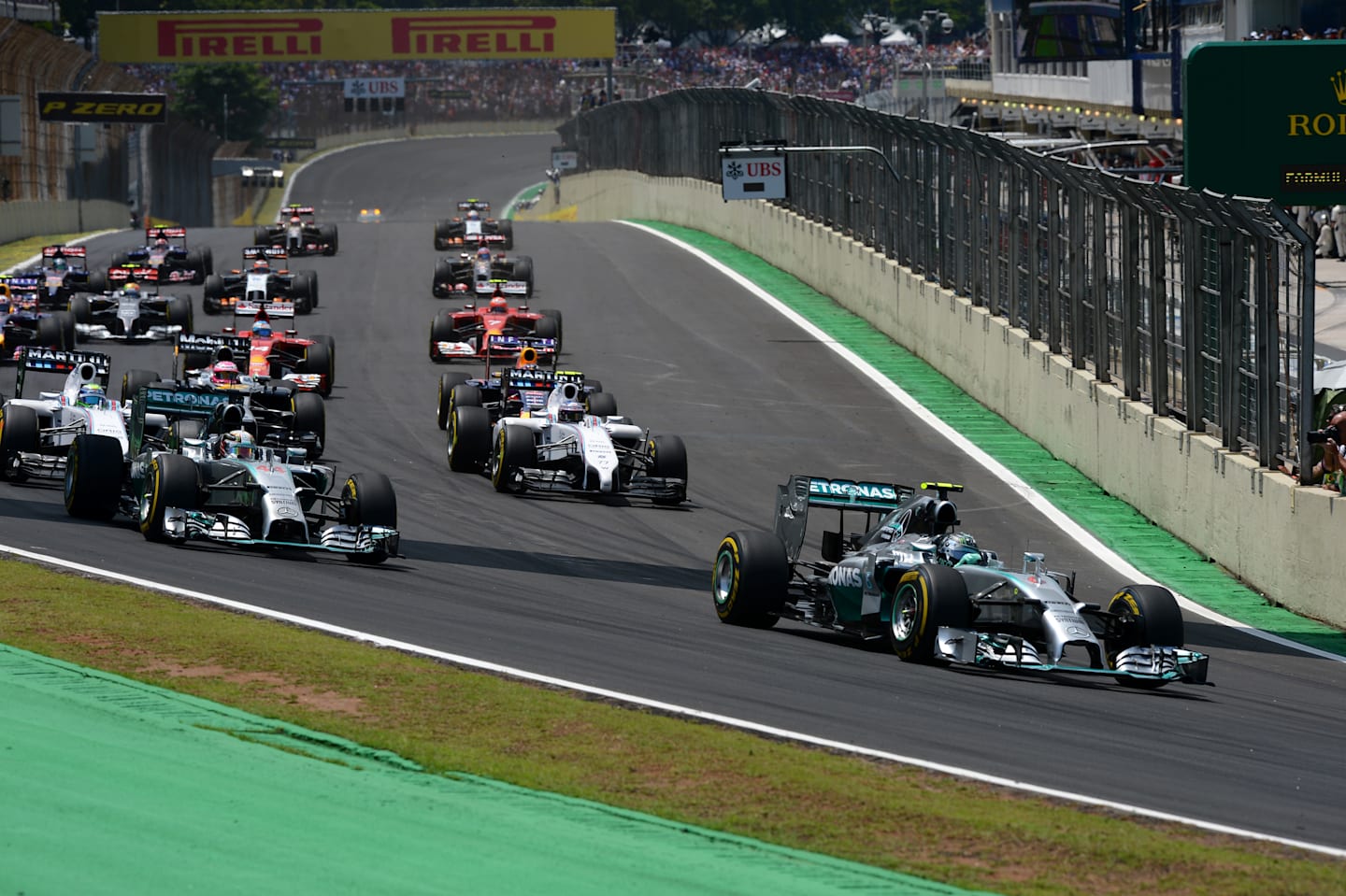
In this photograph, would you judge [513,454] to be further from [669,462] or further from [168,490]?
[168,490]

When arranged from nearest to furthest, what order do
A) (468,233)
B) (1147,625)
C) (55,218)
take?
1. (1147,625)
2. (468,233)
3. (55,218)

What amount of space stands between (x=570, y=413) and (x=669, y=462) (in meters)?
1.39

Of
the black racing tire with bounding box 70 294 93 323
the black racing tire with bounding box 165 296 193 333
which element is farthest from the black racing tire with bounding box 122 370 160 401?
the black racing tire with bounding box 165 296 193 333

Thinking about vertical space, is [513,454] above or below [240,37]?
below

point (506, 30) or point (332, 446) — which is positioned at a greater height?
point (506, 30)

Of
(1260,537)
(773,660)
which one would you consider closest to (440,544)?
(773,660)

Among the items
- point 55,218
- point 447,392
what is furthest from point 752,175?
point 55,218

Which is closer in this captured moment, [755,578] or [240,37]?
[755,578]

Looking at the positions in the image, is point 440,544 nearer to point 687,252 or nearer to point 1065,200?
point 1065,200

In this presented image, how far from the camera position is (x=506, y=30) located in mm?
99438

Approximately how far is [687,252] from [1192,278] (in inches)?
1097

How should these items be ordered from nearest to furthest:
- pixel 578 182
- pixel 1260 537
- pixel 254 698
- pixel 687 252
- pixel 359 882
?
pixel 359 882 < pixel 254 698 < pixel 1260 537 < pixel 687 252 < pixel 578 182

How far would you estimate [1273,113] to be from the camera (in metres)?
20.5

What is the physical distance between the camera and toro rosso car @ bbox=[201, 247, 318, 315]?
36312 millimetres
